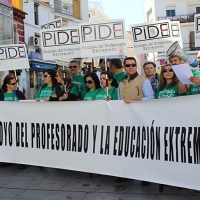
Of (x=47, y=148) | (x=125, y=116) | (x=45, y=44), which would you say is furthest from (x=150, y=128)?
(x=45, y=44)

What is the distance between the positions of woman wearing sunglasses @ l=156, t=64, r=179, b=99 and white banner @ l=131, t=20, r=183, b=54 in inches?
66.2

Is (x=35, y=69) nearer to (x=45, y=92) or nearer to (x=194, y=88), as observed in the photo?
(x=45, y=92)

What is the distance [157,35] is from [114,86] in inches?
52.9

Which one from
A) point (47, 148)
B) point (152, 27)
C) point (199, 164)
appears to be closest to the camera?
point (199, 164)

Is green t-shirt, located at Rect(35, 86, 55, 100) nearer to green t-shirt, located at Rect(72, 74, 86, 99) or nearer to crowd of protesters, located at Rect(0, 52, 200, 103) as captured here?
crowd of protesters, located at Rect(0, 52, 200, 103)

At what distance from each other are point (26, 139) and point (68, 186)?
1205mm

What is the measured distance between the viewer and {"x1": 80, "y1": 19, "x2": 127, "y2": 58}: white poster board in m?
5.74

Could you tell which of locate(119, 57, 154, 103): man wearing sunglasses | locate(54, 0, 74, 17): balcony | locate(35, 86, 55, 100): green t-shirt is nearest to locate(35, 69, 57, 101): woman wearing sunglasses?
locate(35, 86, 55, 100): green t-shirt

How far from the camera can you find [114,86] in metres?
5.65

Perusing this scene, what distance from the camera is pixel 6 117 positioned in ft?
18.7

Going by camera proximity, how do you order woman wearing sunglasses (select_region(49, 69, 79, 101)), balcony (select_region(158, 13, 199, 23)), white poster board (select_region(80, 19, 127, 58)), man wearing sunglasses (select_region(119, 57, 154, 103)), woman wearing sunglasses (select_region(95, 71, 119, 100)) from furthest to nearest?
balcony (select_region(158, 13, 199, 23)), white poster board (select_region(80, 19, 127, 58)), woman wearing sunglasses (select_region(49, 69, 79, 101)), woman wearing sunglasses (select_region(95, 71, 119, 100)), man wearing sunglasses (select_region(119, 57, 154, 103))

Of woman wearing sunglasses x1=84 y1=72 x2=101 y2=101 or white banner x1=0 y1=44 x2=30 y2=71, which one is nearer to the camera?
woman wearing sunglasses x1=84 y1=72 x2=101 y2=101

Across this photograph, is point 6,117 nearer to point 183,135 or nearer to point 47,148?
point 47,148

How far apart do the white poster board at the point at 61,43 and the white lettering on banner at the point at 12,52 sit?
0.70m
